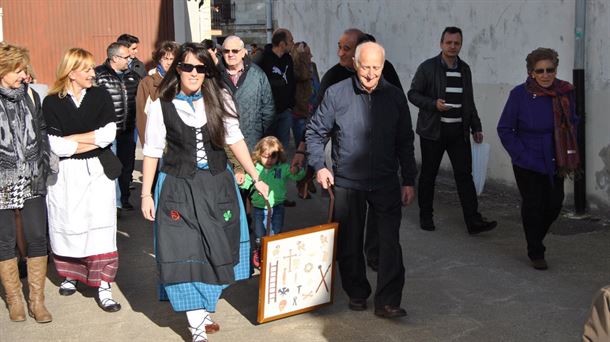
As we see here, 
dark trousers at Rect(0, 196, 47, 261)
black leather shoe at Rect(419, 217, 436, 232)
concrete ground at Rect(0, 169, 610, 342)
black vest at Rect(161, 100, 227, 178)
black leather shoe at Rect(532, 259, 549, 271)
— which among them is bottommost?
concrete ground at Rect(0, 169, 610, 342)

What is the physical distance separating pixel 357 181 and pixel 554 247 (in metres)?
2.67

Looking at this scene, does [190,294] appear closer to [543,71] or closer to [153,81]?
[543,71]

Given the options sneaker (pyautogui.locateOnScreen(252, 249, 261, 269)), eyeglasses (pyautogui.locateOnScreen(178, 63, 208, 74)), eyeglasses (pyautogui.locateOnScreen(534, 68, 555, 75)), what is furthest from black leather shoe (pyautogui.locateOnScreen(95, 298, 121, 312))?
eyeglasses (pyautogui.locateOnScreen(534, 68, 555, 75))

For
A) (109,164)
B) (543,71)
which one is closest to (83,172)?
(109,164)

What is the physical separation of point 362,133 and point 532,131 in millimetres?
1858

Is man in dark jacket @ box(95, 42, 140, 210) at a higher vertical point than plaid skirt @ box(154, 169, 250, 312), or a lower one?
higher

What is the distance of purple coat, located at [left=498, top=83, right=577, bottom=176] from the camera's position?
728 centimetres

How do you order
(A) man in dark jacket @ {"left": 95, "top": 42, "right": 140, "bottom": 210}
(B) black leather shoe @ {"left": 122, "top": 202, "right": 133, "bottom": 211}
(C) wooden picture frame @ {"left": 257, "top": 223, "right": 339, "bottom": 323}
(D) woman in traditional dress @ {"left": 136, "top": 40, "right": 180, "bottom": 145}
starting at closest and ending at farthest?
(C) wooden picture frame @ {"left": 257, "top": 223, "right": 339, "bottom": 323} < (D) woman in traditional dress @ {"left": 136, "top": 40, "right": 180, "bottom": 145} < (A) man in dark jacket @ {"left": 95, "top": 42, "right": 140, "bottom": 210} < (B) black leather shoe @ {"left": 122, "top": 202, "right": 133, "bottom": 211}

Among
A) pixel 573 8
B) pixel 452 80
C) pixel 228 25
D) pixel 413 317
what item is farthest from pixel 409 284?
pixel 228 25

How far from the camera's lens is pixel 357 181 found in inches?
245

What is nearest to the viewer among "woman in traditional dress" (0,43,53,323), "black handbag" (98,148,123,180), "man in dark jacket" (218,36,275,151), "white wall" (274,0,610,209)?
"woman in traditional dress" (0,43,53,323)

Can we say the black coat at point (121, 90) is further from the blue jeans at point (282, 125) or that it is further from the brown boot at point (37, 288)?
the brown boot at point (37, 288)

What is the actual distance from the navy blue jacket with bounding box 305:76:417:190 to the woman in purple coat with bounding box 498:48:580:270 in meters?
1.47

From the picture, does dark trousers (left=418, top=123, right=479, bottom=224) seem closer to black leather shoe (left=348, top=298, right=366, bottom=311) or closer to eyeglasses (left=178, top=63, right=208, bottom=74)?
black leather shoe (left=348, top=298, right=366, bottom=311)
